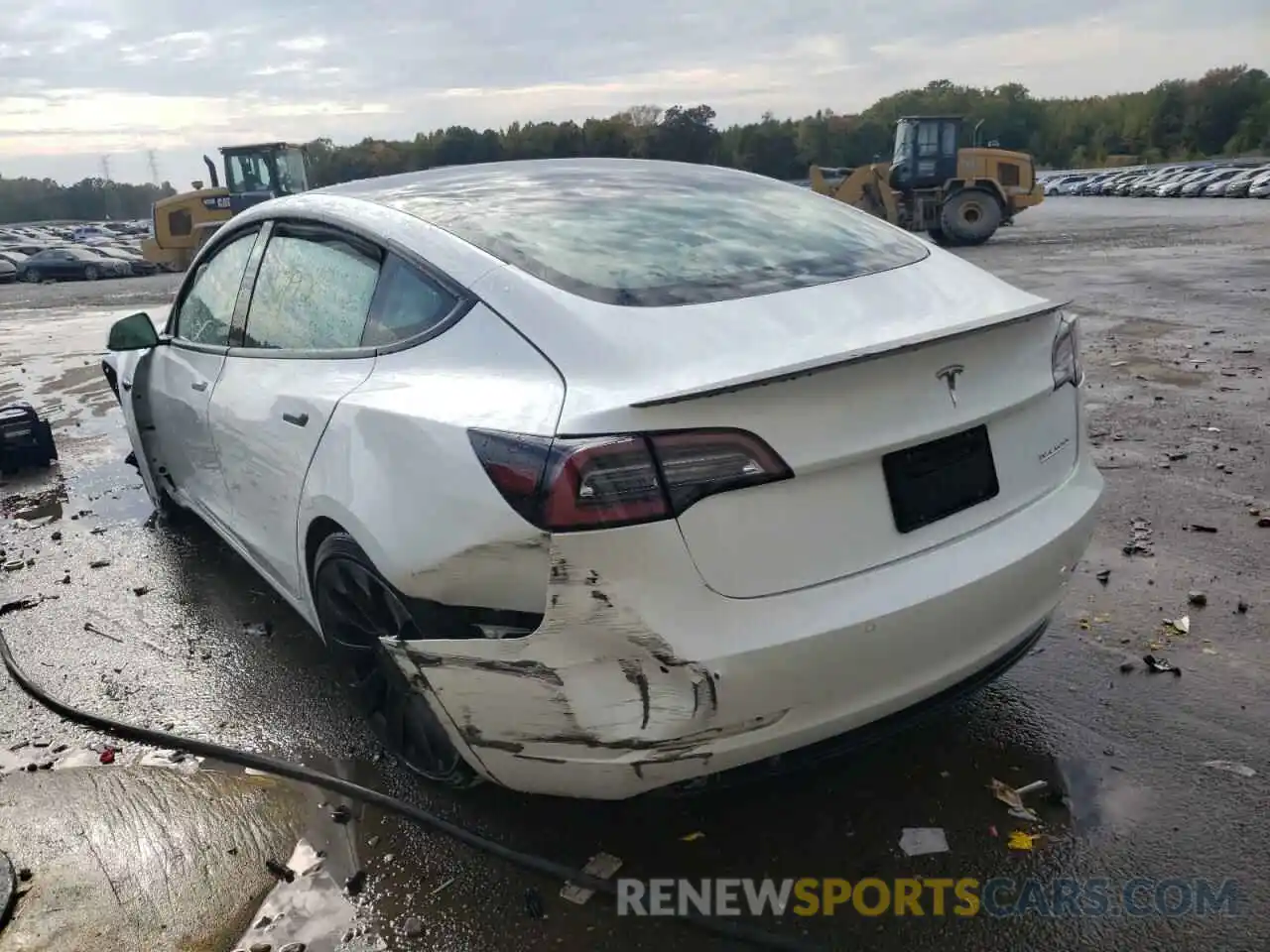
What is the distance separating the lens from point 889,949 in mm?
2195

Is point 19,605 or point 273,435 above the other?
point 273,435

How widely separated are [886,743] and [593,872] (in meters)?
0.95

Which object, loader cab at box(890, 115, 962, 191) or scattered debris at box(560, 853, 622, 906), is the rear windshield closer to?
scattered debris at box(560, 853, 622, 906)

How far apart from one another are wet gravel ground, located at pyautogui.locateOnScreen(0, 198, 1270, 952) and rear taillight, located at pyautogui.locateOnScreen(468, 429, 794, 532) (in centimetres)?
72

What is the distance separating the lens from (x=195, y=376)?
12.9 feet

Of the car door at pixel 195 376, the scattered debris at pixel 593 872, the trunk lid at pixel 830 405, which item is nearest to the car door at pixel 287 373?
the car door at pixel 195 376

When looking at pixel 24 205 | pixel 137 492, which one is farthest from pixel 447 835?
pixel 24 205

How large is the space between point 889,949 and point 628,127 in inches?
2413

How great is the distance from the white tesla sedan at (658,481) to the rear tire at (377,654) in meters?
0.01

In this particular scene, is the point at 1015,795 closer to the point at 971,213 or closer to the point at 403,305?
the point at 403,305

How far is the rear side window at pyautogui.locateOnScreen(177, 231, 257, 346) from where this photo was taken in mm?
3811

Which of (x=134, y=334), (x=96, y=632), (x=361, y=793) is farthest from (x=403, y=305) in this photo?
(x=96, y=632)

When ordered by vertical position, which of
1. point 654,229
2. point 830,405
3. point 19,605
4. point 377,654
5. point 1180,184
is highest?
point 654,229

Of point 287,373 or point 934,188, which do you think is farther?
point 934,188
